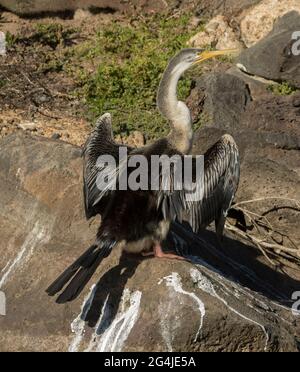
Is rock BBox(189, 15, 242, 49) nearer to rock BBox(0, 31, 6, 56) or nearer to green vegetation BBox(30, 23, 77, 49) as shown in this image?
green vegetation BBox(30, 23, 77, 49)

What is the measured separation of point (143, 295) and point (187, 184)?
940 mm

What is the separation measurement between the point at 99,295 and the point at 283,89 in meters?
6.49

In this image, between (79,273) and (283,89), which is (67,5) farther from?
(79,273)

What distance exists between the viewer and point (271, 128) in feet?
34.1

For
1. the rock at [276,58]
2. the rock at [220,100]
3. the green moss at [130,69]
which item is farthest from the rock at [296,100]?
the green moss at [130,69]

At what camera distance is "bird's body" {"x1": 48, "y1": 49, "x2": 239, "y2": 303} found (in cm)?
543

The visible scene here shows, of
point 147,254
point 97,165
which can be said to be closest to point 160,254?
point 147,254

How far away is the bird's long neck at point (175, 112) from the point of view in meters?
6.38

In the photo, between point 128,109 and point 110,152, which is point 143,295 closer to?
point 110,152

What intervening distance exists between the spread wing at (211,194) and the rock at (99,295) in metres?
0.34

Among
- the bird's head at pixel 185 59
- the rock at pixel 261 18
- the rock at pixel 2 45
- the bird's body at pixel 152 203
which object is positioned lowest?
the bird's body at pixel 152 203

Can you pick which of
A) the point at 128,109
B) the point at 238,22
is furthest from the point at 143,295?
the point at 238,22

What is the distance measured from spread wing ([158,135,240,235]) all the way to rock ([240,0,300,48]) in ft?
21.5

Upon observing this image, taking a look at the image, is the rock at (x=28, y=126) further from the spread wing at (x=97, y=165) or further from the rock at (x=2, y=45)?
the spread wing at (x=97, y=165)
